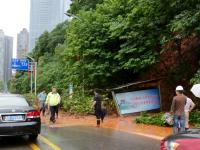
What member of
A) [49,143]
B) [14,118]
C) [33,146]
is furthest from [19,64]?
[33,146]

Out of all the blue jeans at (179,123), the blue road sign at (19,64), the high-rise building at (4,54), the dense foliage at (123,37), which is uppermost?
the high-rise building at (4,54)

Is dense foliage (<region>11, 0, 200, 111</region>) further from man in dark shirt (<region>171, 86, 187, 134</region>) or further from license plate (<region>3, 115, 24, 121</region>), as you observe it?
license plate (<region>3, 115, 24, 121</region>)

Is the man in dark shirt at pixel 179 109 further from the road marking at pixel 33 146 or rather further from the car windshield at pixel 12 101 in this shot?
the car windshield at pixel 12 101

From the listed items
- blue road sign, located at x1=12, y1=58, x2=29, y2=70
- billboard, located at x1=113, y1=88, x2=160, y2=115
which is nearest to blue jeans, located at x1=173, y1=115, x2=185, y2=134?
billboard, located at x1=113, y1=88, x2=160, y2=115

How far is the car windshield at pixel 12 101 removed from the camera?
1282 cm

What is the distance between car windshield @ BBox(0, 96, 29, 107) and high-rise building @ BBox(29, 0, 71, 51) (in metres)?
71.2

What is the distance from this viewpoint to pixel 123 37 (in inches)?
880

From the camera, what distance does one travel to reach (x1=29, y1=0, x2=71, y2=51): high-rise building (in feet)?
288

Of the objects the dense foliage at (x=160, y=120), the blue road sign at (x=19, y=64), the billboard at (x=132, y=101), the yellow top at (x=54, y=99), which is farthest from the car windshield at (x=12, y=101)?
the blue road sign at (x=19, y=64)

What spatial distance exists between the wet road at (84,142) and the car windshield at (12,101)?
1.10 m

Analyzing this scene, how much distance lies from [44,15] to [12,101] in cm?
8362

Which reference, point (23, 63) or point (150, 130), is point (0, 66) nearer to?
point (23, 63)

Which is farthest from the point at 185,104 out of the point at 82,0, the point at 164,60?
the point at 82,0

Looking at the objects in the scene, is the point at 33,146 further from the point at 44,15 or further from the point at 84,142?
the point at 44,15
